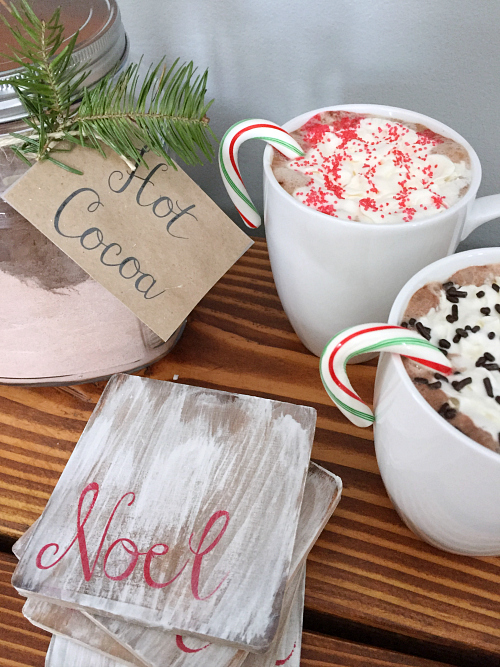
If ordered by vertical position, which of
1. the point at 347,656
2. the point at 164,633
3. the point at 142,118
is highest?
the point at 142,118

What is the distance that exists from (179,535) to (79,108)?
36 cm

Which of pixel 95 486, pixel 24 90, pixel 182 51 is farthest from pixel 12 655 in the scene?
pixel 182 51

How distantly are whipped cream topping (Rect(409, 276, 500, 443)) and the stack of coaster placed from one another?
148mm

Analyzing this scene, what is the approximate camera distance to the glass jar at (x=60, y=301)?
47 centimetres

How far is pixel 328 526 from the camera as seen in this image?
0.52 m

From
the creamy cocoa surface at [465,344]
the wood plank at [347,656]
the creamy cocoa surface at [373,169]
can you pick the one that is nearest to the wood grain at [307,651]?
the wood plank at [347,656]

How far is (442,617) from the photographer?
1.55 ft

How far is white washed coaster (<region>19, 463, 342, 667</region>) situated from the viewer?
40 cm

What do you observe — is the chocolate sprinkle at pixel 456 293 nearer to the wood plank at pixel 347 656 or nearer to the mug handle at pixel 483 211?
the mug handle at pixel 483 211

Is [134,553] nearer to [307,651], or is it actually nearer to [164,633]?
[164,633]

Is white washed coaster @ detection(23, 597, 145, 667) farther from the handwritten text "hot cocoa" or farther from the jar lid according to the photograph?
the jar lid

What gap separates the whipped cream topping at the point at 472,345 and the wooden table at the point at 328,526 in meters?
0.18

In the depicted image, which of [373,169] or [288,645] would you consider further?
[373,169]

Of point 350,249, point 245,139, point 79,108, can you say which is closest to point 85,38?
point 79,108
